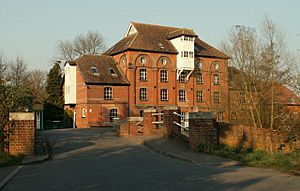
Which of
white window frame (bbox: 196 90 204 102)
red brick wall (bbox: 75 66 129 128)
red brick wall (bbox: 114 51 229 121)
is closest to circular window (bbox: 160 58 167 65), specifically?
red brick wall (bbox: 114 51 229 121)

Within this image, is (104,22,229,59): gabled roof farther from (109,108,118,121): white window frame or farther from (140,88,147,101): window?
(109,108,118,121): white window frame

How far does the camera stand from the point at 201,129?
19406 mm

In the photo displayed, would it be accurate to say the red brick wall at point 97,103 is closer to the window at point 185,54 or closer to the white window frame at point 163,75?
the white window frame at point 163,75

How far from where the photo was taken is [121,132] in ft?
90.1

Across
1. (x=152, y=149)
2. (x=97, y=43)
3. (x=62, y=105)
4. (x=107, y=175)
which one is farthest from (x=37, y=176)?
(x=97, y=43)

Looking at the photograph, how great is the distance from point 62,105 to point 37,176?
51.5 meters

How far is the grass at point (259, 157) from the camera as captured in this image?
599 inches

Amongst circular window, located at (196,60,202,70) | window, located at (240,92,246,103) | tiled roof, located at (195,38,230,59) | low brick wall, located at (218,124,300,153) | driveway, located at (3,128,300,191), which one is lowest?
driveway, located at (3,128,300,191)

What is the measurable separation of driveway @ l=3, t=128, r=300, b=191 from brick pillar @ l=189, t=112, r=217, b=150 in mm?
1975

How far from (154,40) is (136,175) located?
1882 inches

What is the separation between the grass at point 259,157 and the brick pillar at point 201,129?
0.34 m

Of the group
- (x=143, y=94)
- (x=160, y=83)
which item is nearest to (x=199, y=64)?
(x=160, y=83)

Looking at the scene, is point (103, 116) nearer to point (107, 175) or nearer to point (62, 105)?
point (62, 105)

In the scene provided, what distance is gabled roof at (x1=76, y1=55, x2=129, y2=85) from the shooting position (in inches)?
2093
